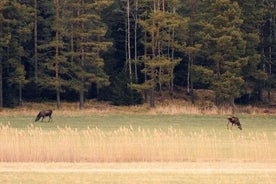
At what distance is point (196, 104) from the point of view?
218 feet

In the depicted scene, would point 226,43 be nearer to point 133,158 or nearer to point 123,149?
point 123,149

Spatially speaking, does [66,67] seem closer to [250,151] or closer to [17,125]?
[17,125]

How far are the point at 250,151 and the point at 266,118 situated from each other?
25532mm

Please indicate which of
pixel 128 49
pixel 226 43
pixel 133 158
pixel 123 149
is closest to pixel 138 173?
pixel 133 158

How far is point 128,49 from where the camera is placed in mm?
71000

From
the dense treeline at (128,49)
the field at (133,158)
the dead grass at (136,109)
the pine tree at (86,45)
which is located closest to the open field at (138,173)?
the field at (133,158)

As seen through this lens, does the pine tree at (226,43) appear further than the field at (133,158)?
Yes

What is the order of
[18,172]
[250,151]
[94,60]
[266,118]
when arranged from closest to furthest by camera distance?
1. [18,172]
2. [250,151]
3. [266,118]
4. [94,60]

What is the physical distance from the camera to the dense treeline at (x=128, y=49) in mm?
59812

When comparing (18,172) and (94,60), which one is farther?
(94,60)

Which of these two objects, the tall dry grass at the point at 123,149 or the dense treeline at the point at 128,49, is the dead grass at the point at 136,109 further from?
the tall dry grass at the point at 123,149

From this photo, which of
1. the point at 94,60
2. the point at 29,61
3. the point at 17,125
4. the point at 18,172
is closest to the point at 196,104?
the point at 94,60

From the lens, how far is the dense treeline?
59.8 m

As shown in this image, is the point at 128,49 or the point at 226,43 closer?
the point at 226,43
